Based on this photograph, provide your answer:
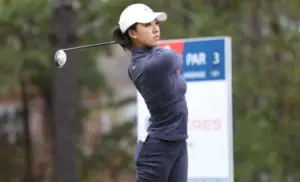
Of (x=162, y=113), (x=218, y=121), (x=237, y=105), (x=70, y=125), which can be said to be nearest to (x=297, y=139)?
(x=237, y=105)

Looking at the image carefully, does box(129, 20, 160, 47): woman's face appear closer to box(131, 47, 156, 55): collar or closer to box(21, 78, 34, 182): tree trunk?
box(131, 47, 156, 55): collar

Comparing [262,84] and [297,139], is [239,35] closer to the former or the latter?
[262,84]

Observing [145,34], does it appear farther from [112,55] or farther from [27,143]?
[27,143]

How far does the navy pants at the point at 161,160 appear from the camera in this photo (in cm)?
455

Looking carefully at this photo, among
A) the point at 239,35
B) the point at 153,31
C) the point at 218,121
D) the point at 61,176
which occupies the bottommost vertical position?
the point at 61,176

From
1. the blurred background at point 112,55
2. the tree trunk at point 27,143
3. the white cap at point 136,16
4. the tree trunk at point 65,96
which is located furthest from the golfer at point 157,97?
the tree trunk at point 27,143

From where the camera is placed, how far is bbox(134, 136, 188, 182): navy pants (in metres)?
4.55

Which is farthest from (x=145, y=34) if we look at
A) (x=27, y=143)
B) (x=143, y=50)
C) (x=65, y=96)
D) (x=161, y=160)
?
(x=27, y=143)

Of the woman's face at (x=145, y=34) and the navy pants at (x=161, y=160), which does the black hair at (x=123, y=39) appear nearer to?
the woman's face at (x=145, y=34)

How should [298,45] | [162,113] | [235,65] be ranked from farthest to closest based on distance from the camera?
1. [235,65]
2. [298,45]
3. [162,113]

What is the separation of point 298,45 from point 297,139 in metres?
1.20

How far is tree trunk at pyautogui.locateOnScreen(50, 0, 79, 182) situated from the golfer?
5.43 meters

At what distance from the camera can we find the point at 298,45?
33.1ft

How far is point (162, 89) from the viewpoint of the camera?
177 inches
